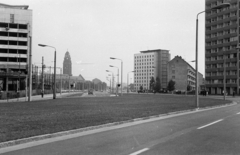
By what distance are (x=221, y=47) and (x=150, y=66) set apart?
82.2 m

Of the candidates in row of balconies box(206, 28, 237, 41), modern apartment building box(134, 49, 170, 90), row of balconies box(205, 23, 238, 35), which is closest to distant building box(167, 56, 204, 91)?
Result: modern apartment building box(134, 49, 170, 90)

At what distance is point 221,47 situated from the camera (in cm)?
8744

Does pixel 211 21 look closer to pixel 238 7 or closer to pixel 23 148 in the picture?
pixel 238 7

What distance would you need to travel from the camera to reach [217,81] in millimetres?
88125

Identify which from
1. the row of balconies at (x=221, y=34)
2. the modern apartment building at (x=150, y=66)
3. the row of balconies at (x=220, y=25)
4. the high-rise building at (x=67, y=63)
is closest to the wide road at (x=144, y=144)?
the high-rise building at (x=67, y=63)

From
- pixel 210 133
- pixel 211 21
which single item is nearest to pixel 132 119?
pixel 210 133

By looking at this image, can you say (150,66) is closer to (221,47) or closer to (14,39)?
(221,47)

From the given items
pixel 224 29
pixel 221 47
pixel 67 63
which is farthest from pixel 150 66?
pixel 67 63

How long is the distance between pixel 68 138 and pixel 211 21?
307ft

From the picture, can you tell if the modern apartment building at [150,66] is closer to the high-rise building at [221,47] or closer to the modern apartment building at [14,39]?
the high-rise building at [221,47]

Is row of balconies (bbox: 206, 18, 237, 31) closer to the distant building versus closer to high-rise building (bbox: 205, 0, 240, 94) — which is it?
high-rise building (bbox: 205, 0, 240, 94)

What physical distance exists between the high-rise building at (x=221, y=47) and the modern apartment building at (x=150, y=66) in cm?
7098

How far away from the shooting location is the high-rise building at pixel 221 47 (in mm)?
81812

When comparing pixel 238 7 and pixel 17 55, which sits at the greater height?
pixel 238 7
